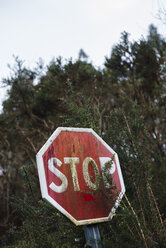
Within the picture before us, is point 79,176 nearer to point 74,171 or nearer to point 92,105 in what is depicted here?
point 74,171

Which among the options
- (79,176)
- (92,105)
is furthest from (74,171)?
(92,105)

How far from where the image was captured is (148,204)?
2.29 meters

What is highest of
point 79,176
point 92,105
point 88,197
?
point 92,105

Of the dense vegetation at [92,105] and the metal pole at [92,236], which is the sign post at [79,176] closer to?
the metal pole at [92,236]

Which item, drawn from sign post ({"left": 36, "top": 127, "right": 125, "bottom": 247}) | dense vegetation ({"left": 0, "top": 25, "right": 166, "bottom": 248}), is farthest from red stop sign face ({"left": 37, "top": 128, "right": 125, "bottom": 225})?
dense vegetation ({"left": 0, "top": 25, "right": 166, "bottom": 248})

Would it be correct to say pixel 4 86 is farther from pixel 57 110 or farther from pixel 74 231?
pixel 74 231

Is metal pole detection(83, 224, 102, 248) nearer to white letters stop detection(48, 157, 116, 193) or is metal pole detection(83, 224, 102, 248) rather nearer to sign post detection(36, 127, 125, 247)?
sign post detection(36, 127, 125, 247)

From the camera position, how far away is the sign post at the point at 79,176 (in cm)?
149

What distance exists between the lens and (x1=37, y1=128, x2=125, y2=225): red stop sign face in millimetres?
1485

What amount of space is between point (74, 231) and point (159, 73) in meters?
5.39

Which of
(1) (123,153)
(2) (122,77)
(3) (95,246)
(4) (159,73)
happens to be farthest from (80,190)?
(2) (122,77)

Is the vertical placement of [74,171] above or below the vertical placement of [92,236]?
above

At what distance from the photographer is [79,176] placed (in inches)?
63.7

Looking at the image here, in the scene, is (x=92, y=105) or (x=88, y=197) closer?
(x=88, y=197)
